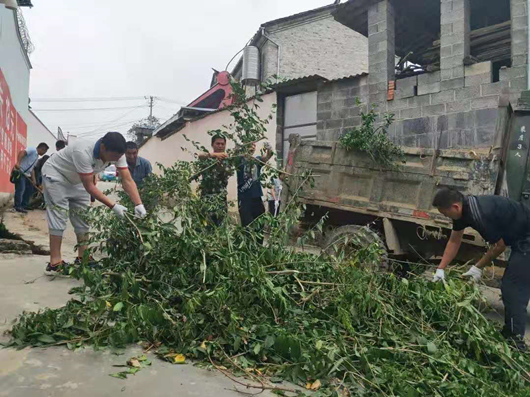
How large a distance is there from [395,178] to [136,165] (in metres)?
3.03

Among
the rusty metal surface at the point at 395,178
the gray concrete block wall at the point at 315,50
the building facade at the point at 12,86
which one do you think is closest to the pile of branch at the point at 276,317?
the rusty metal surface at the point at 395,178

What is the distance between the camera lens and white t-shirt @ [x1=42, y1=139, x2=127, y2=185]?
3.70 m

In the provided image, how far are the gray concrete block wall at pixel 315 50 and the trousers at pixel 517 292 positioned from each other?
43.7ft

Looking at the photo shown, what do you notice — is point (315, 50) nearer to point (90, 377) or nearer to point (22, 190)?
point (22, 190)

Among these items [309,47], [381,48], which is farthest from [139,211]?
[309,47]

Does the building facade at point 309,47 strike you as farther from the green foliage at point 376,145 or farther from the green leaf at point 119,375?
the green leaf at point 119,375

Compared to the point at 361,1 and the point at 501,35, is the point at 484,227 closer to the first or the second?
the point at 501,35

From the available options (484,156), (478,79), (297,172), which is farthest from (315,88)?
(484,156)

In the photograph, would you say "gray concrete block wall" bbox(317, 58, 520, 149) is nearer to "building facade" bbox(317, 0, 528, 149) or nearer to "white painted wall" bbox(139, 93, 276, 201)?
"building facade" bbox(317, 0, 528, 149)

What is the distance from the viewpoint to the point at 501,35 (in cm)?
750

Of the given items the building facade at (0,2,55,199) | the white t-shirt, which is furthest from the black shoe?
the building facade at (0,2,55,199)

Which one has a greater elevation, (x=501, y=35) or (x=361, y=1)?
(x=361, y=1)

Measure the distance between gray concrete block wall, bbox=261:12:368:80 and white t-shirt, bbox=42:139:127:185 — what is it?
1235 cm

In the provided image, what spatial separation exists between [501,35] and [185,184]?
21.7ft
